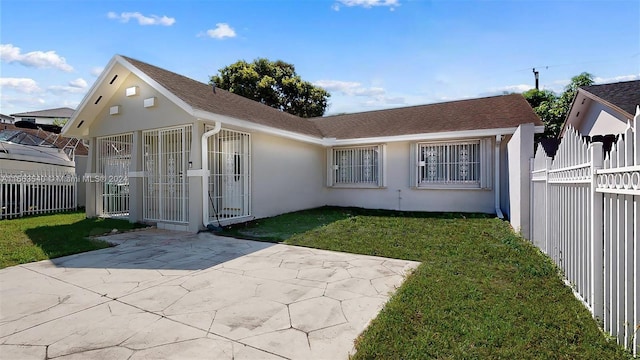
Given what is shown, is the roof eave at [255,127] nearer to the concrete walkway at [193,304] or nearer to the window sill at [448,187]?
the concrete walkway at [193,304]

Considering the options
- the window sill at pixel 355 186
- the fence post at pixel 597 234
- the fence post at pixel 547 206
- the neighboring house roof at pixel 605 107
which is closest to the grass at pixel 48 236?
the window sill at pixel 355 186

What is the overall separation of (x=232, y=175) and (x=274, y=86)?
18.5 m

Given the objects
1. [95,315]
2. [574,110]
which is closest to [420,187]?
[574,110]

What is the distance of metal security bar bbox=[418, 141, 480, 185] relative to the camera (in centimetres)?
1032

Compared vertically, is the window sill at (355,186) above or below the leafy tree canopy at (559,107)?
below

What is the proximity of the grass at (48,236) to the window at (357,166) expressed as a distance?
717 centimetres

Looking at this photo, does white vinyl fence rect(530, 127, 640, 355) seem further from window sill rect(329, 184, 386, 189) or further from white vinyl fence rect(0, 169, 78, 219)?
white vinyl fence rect(0, 169, 78, 219)

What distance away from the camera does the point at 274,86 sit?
1022 inches

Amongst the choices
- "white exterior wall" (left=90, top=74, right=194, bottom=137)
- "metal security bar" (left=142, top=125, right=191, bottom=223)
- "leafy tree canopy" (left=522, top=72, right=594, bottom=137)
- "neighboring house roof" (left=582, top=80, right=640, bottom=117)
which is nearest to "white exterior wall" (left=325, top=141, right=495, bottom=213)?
"neighboring house roof" (left=582, top=80, right=640, bottom=117)

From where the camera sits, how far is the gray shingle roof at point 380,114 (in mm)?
8656

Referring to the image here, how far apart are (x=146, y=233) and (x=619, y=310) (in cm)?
873

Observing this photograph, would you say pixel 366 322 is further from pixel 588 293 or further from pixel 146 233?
pixel 146 233

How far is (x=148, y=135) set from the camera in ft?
31.7

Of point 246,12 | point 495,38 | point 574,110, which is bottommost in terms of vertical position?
point 574,110
